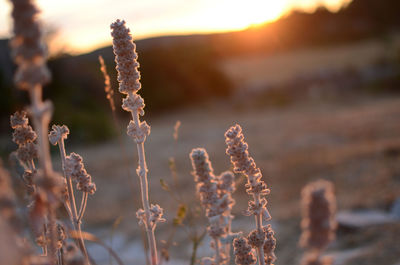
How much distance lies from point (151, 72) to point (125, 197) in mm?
18225

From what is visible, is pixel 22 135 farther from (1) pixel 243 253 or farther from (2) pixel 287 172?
(2) pixel 287 172

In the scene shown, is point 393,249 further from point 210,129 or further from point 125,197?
point 210,129

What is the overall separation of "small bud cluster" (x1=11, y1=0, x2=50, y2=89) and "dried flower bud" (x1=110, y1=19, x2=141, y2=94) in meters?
0.63

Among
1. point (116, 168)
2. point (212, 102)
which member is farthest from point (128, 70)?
point (212, 102)

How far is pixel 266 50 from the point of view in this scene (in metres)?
39.3

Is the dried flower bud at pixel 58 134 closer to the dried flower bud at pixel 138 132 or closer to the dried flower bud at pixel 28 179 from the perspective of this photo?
the dried flower bud at pixel 28 179

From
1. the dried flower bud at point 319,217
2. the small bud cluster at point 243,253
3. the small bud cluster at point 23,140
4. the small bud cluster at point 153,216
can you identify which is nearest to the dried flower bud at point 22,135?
the small bud cluster at point 23,140

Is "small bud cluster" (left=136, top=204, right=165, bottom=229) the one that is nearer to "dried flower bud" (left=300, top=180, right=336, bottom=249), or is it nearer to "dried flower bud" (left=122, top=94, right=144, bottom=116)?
"dried flower bud" (left=122, top=94, right=144, bottom=116)

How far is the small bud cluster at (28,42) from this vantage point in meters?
0.98

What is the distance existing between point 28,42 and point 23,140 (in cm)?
75

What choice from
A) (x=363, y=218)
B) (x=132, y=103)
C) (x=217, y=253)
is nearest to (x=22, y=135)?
(x=132, y=103)

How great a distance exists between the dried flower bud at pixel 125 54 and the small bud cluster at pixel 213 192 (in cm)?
40

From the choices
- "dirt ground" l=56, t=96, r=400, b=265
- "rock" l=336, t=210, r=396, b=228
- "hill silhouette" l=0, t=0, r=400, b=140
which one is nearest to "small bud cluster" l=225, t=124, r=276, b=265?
"dirt ground" l=56, t=96, r=400, b=265

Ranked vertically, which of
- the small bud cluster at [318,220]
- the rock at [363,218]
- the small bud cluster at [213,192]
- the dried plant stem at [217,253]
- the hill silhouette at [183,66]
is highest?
the hill silhouette at [183,66]
